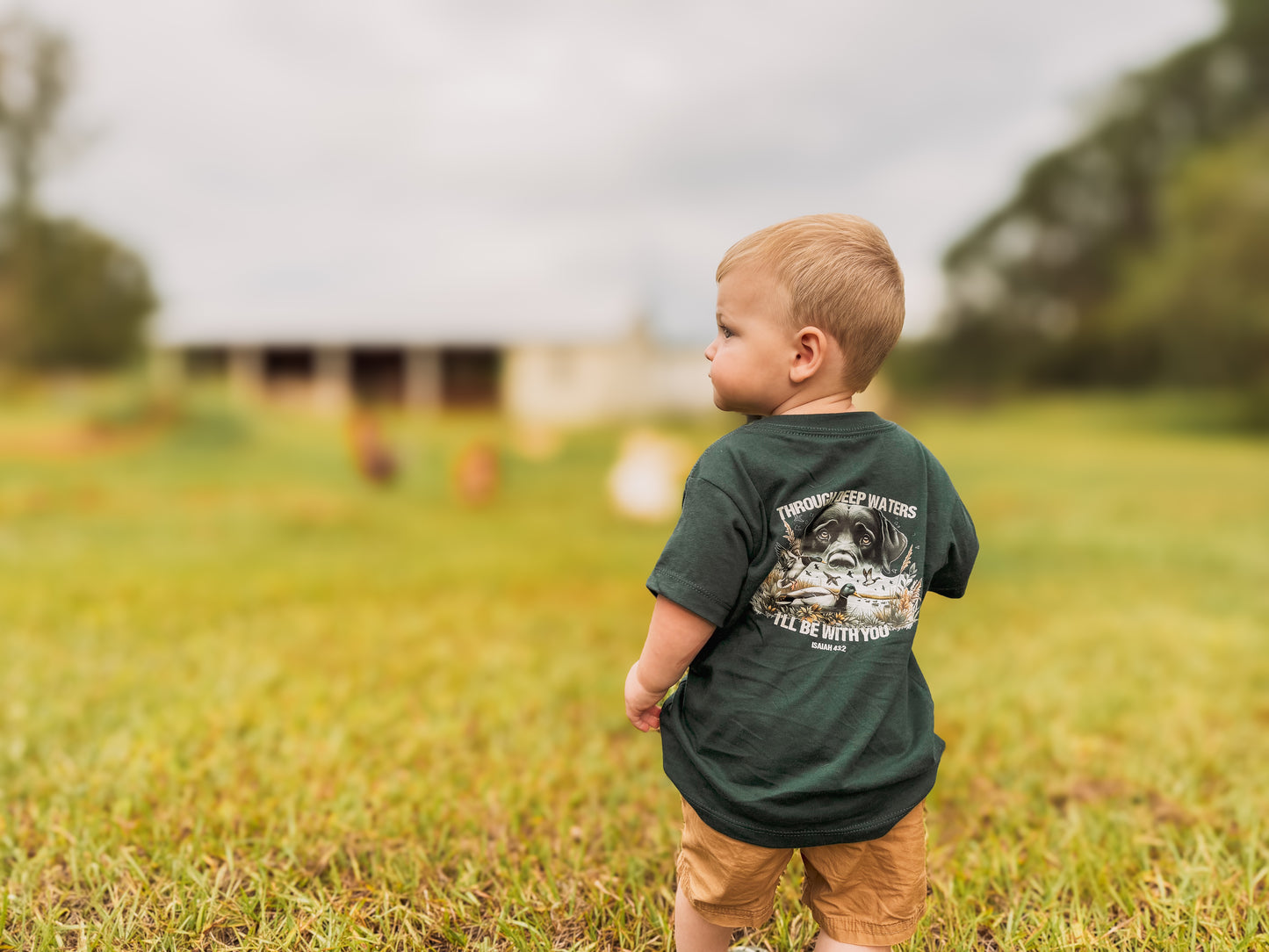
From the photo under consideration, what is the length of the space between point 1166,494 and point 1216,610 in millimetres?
4716

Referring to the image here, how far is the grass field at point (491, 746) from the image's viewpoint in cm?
187

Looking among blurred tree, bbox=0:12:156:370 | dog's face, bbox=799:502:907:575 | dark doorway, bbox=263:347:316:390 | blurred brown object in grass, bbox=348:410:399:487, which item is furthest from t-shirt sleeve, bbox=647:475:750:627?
blurred tree, bbox=0:12:156:370

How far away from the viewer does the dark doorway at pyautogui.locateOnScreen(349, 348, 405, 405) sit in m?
20.3

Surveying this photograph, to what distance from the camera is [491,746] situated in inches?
110

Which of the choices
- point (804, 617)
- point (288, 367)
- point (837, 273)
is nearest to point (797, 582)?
point (804, 617)

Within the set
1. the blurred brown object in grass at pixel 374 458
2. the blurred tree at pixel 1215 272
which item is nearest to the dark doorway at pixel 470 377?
the blurred brown object in grass at pixel 374 458

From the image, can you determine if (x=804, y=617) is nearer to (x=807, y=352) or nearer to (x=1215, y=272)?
(x=807, y=352)

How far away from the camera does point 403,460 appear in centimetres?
989

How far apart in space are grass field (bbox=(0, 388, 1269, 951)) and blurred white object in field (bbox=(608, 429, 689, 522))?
48.1 inches

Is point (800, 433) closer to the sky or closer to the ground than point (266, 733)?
closer to the sky

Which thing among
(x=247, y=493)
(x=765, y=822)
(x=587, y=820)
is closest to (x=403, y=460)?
(x=247, y=493)

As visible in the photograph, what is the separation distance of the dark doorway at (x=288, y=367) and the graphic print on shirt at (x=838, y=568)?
69.5ft

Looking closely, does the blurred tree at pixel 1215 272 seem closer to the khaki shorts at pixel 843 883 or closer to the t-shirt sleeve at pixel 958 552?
the t-shirt sleeve at pixel 958 552

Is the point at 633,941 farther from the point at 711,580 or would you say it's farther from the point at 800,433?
the point at 800,433
